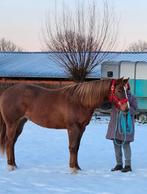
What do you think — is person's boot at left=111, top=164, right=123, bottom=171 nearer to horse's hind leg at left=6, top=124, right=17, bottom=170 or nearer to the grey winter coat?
the grey winter coat

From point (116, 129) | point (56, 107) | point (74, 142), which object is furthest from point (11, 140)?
point (116, 129)

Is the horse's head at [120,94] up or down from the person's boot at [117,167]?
up

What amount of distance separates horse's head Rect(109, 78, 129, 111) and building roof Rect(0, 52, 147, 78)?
1844cm

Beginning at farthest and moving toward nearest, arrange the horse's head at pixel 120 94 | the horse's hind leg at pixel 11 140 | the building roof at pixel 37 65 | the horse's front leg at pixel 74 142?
the building roof at pixel 37 65
the horse's hind leg at pixel 11 140
the horse's front leg at pixel 74 142
the horse's head at pixel 120 94

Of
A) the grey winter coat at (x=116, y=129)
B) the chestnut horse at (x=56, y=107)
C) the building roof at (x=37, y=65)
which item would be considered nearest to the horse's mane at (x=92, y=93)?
the chestnut horse at (x=56, y=107)

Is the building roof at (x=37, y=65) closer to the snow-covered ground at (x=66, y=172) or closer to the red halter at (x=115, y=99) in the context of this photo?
the snow-covered ground at (x=66, y=172)

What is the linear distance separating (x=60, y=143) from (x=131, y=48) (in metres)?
70.1

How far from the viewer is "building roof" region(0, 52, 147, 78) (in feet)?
90.5


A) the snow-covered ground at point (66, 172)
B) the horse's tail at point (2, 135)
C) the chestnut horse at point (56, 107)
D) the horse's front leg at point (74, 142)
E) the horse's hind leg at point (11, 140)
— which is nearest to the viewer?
the snow-covered ground at point (66, 172)

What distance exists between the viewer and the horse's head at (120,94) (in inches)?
259

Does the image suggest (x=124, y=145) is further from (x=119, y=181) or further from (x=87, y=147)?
(x=87, y=147)

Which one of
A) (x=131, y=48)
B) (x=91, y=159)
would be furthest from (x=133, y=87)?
(x=131, y=48)

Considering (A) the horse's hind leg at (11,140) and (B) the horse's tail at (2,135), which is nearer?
(A) the horse's hind leg at (11,140)

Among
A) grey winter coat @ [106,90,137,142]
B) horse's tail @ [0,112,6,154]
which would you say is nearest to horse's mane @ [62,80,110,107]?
grey winter coat @ [106,90,137,142]
